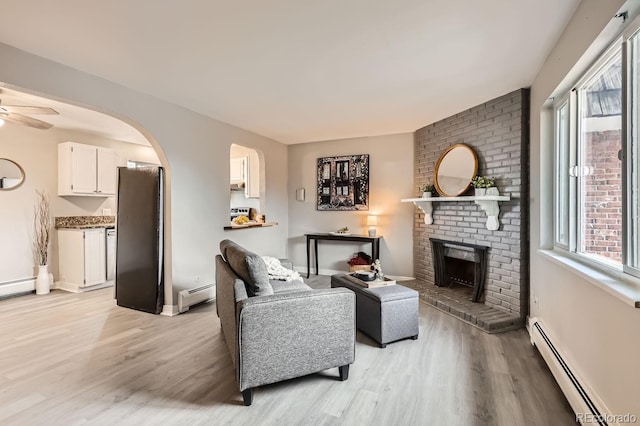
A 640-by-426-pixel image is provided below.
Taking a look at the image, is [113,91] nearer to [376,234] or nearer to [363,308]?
[363,308]

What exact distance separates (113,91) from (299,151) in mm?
3352

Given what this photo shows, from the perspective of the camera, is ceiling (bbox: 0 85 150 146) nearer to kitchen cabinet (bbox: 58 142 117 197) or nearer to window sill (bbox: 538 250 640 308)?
kitchen cabinet (bbox: 58 142 117 197)

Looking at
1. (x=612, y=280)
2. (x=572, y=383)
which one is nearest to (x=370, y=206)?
(x=572, y=383)

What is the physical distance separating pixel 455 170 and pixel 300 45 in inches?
105

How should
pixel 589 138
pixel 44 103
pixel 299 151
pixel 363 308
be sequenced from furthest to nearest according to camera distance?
pixel 299 151 < pixel 44 103 < pixel 363 308 < pixel 589 138

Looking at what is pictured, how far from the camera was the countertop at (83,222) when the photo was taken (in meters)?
4.78

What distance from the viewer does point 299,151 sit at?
5.96 meters

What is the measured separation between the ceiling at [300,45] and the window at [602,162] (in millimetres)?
496

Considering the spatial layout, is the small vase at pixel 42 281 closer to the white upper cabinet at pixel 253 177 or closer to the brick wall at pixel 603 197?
the white upper cabinet at pixel 253 177

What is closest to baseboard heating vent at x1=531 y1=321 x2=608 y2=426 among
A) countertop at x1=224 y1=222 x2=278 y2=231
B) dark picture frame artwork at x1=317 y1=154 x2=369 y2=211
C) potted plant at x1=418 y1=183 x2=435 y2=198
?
potted plant at x1=418 y1=183 x2=435 y2=198

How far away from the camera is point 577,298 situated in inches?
78.6

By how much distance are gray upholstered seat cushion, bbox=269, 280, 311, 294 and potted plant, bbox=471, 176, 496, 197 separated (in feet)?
7.15

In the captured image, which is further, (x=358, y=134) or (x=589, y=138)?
(x=358, y=134)

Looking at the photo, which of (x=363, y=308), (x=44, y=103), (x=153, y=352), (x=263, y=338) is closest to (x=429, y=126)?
(x=363, y=308)
